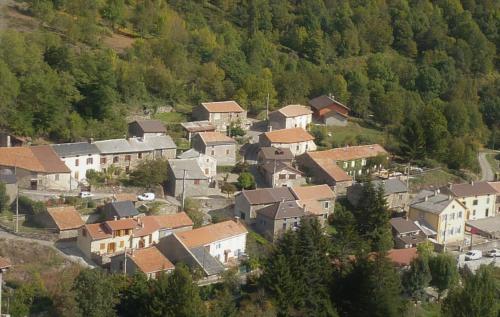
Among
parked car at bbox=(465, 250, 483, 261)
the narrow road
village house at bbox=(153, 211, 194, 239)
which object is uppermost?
village house at bbox=(153, 211, 194, 239)

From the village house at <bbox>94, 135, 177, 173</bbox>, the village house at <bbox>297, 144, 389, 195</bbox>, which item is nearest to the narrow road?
the village house at <bbox>297, 144, 389, 195</bbox>

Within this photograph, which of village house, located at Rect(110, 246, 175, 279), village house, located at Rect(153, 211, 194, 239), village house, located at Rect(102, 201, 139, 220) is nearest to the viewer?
village house, located at Rect(110, 246, 175, 279)

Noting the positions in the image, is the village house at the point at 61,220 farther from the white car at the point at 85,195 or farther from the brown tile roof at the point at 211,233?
the brown tile roof at the point at 211,233

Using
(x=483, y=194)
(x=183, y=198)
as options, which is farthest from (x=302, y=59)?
(x=183, y=198)

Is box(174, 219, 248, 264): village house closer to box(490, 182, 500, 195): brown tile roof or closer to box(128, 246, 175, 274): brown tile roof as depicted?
box(128, 246, 175, 274): brown tile roof

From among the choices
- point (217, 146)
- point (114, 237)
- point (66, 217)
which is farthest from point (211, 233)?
point (217, 146)

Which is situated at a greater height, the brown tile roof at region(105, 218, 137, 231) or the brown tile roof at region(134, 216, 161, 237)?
the brown tile roof at region(105, 218, 137, 231)

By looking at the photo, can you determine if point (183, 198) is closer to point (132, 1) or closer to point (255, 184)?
point (255, 184)
